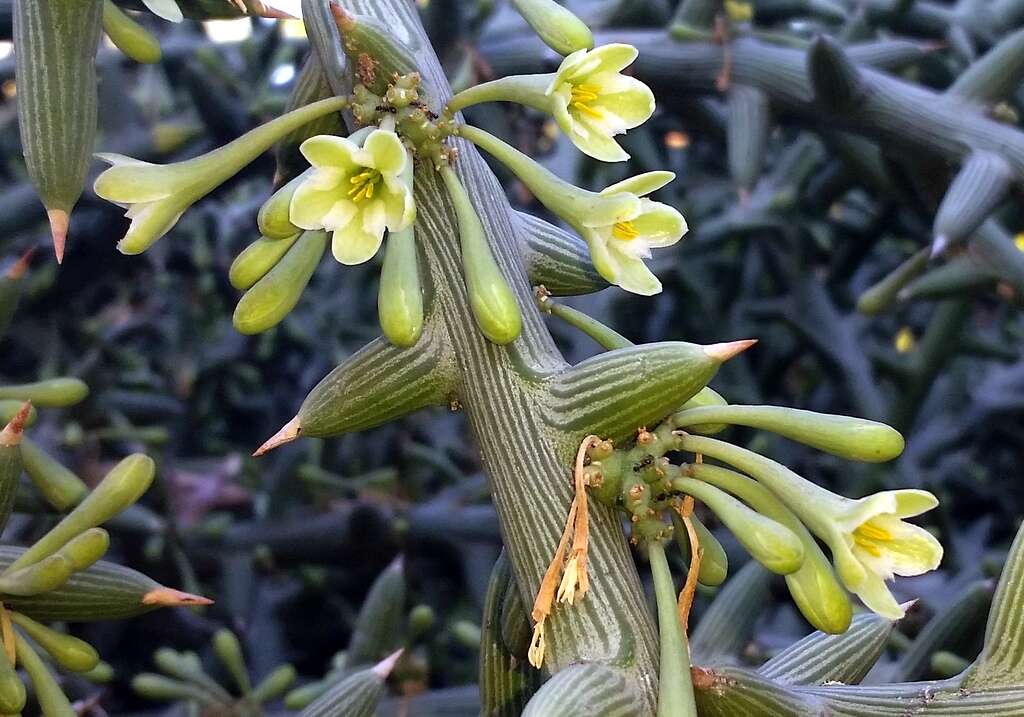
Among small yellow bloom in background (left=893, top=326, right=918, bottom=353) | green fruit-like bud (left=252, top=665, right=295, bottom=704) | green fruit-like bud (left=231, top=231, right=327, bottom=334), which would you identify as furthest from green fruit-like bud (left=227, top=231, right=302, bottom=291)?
small yellow bloom in background (left=893, top=326, right=918, bottom=353)

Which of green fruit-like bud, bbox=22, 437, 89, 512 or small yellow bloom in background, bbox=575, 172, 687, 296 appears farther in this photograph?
green fruit-like bud, bbox=22, 437, 89, 512

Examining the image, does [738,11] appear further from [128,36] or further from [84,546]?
[84,546]

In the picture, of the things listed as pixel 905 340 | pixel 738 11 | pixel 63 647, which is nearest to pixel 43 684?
pixel 63 647

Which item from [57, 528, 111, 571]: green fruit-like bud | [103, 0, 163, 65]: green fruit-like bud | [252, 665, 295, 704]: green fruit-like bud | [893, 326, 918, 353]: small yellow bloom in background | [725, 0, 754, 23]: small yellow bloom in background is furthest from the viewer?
[893, 326, 918, 353]: small yellow bloom in background

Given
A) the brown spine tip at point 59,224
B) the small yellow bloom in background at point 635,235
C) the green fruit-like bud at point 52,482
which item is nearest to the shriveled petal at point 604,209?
the small yellow bloom in background at point 635,235

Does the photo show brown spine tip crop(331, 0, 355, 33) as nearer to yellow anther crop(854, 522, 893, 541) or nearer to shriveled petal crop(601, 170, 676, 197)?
shriveled petal crop(601, 170, 676, 197)

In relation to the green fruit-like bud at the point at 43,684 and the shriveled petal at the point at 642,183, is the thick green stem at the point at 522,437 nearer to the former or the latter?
the shriveled petal at the point at 642,183
